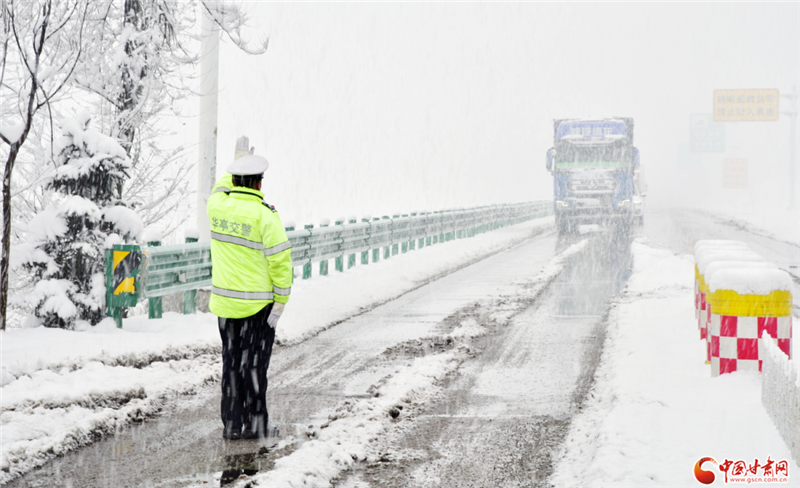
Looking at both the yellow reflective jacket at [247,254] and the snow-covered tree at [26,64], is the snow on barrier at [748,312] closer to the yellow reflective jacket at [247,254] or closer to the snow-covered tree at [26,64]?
the yellow reflective jacket at [247,254]

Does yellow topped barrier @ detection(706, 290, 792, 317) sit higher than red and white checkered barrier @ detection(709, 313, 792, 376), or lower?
higher

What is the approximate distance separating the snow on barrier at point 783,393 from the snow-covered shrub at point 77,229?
649 cm

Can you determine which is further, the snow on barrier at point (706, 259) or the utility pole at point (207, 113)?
the utility pole at point (207, 113)

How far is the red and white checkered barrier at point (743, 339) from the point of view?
18.9 ft

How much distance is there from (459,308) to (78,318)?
4.94m

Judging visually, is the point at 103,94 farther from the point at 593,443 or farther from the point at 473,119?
the point at 473,119

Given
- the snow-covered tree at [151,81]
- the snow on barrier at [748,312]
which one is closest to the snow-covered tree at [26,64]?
the snow-covered tree at [151,81]

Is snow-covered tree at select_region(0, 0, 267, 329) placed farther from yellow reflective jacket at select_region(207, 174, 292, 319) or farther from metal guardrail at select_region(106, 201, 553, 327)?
yellow reflective jacket at select_region(207, 174, 292, 319)

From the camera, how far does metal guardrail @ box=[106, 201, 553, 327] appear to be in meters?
8.39

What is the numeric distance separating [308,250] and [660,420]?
9.09 meters

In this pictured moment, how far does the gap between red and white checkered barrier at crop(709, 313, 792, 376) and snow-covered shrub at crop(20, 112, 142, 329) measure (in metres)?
6.07

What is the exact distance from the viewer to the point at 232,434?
515cm

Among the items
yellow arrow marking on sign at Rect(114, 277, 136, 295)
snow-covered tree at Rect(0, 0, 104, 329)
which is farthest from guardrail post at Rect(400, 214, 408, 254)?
snow-covered tree at Rect(0, 0, 104, 329)

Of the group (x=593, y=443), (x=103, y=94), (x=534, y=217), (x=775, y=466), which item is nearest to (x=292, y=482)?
(x=593, y=443)
